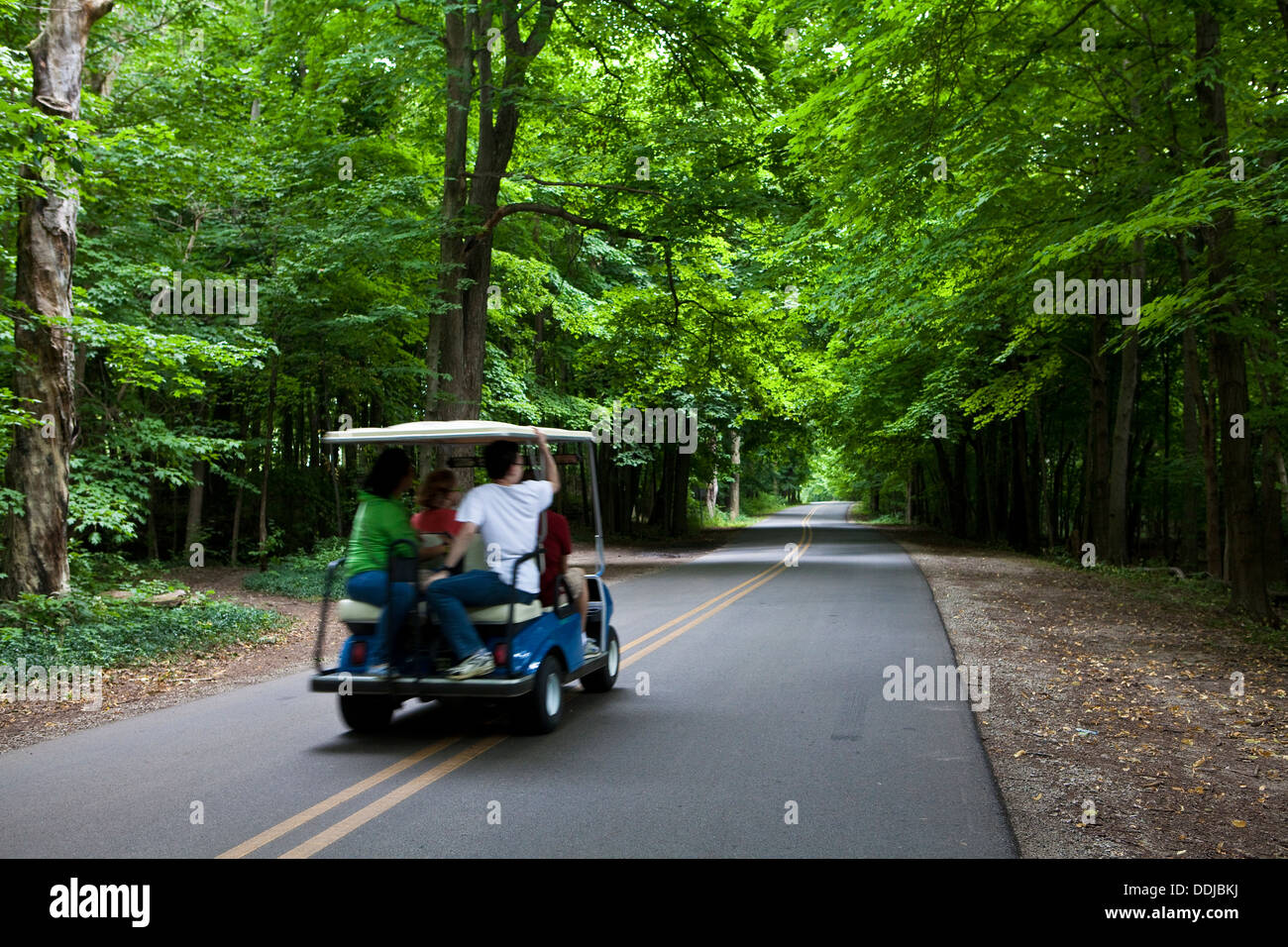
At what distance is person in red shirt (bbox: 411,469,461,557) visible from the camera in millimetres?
7215

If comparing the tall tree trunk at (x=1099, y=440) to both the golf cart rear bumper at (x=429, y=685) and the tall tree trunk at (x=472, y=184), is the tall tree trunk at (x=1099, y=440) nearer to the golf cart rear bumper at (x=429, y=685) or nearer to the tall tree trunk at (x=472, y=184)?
the tall tree trunk at (x=472, y=184)

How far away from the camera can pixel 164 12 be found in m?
17.9

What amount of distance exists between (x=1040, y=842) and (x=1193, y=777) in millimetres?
→ 1867

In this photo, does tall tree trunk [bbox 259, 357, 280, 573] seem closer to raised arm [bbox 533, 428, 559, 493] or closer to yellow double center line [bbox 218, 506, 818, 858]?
raised arm [bbox 533, 428, 559, 493]

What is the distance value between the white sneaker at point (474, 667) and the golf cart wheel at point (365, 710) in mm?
741

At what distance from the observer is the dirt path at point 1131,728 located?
476cm

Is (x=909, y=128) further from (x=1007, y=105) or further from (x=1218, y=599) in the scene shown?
(x=1218, y=599)

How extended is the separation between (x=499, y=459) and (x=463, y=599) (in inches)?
42.5

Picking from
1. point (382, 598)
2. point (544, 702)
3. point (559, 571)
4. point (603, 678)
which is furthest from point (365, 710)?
point (603, 678)

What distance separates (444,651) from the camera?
21.4 feet

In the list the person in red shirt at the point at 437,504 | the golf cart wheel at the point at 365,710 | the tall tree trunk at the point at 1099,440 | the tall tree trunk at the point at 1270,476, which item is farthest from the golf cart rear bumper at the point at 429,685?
the tall tree trunk at the point at 1099,440

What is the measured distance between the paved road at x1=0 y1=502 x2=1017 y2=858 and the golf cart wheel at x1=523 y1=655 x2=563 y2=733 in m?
0.13

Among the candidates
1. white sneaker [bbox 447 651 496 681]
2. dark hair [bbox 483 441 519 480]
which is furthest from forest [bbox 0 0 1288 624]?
white sneaker [bbox 447 651 496 681]

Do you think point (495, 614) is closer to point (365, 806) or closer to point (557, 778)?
point (557, 778)
